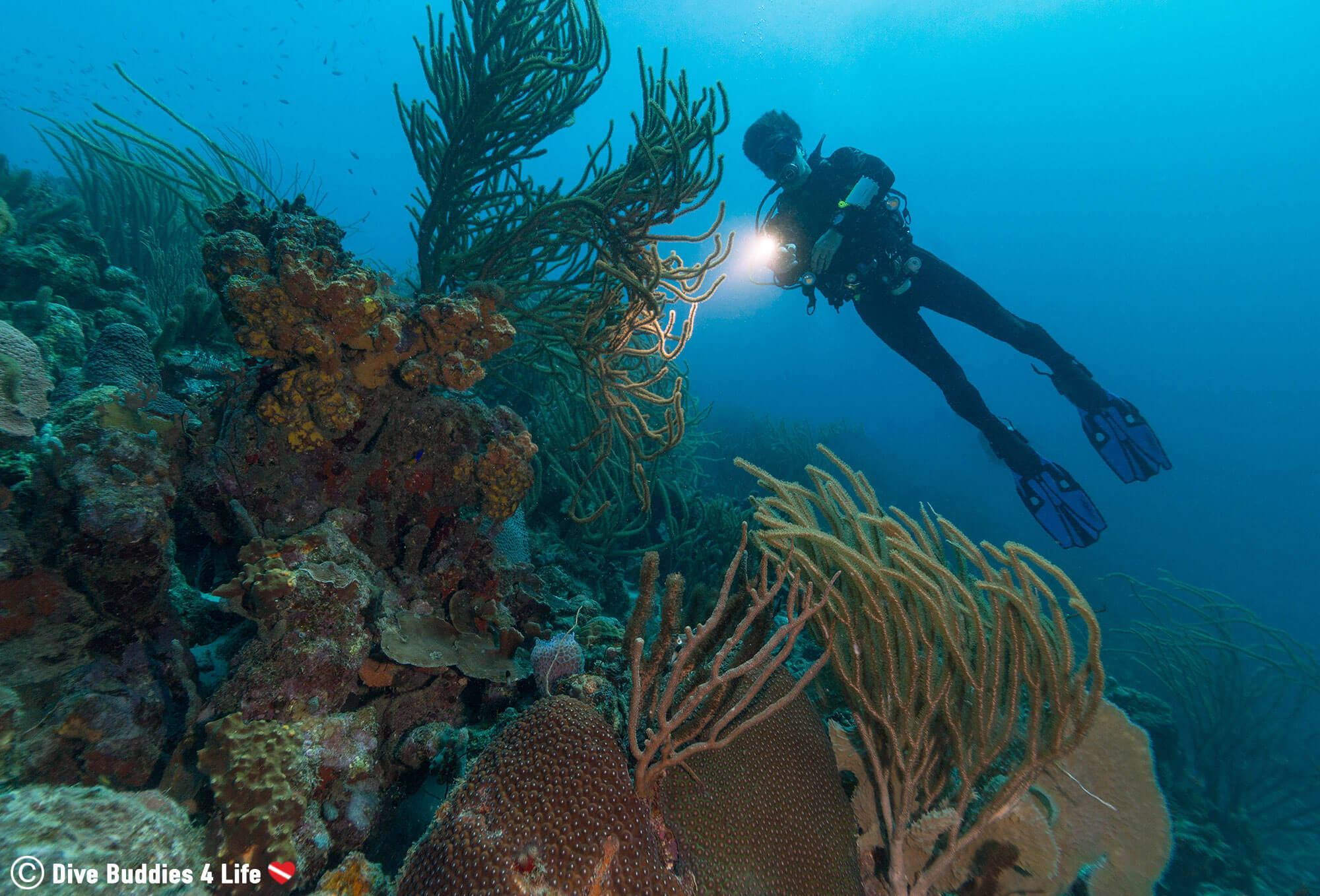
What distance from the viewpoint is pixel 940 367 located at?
732 cm

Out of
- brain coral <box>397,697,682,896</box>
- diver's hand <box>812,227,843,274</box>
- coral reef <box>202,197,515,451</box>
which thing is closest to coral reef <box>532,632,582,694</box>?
brain coral <box>397,697,682,896</box>

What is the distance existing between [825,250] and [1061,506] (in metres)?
4.54

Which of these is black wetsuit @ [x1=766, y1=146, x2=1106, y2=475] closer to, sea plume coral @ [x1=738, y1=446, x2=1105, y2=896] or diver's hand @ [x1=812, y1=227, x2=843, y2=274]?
diver's hand @ [x1=812, y1=227, x2=843, y2=274]

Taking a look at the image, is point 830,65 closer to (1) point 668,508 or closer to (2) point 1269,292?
(2) point 1269,292

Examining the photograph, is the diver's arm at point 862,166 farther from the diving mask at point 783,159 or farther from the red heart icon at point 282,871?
the red heart icon at point 282,871

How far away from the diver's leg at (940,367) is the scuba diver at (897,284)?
0.02m

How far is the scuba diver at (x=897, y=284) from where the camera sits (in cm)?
647

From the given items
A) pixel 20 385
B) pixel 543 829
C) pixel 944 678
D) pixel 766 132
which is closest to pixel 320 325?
pixel 20 385

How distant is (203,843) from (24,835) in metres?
0.46

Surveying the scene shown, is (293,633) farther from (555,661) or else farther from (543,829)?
(543,829)

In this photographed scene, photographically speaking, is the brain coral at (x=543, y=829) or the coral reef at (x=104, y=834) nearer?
the coral reef at (x=104, y=834)

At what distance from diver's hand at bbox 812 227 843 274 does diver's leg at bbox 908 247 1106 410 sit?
1.59m

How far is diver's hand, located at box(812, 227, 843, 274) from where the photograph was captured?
6.63 m

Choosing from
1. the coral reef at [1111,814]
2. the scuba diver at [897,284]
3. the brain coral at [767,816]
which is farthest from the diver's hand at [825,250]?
the brain coral at [767,816]
